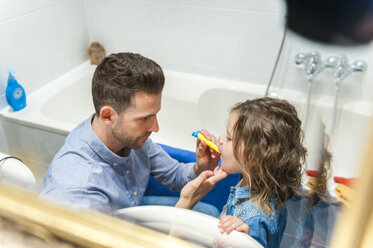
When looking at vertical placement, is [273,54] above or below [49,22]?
below

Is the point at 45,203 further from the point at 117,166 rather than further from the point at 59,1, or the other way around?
the point at 59,1

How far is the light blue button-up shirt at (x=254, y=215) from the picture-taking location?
22.2 inches

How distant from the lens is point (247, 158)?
26.4 inches

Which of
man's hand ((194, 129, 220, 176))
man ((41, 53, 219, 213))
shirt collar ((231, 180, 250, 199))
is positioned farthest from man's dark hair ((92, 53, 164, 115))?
shirt collar ((231, 180, 250, 199))

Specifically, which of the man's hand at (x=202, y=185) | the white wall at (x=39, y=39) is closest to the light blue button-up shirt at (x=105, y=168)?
the man's hand at (x=202, y=185)

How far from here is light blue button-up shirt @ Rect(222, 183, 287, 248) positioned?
564mm

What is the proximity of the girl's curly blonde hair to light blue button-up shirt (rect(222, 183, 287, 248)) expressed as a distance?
0.01 metres

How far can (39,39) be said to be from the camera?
1333mm

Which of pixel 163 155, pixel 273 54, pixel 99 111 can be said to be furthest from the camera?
pixel 273 54

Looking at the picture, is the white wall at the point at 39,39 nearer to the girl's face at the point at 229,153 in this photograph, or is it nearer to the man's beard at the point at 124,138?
the man's beard at the point at 124,138

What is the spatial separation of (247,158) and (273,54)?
31.2 inches

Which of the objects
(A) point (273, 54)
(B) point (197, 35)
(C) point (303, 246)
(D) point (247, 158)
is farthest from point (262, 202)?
(B) point (197, 35)

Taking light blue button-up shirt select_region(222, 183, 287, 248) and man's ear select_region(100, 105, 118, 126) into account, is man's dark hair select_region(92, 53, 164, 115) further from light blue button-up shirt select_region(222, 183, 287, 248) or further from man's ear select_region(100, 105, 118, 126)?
light blue button-up shirt select_region(222, 183, 287, 248)

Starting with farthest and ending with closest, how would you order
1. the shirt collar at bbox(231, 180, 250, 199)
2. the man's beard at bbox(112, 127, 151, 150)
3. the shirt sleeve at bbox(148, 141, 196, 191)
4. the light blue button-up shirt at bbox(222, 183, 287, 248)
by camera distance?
the shirt sleeve at bbox(148, 141, 196, 191) → the man's beard at bbox(112, 127, 151, 150) → the shirt collar at bbox(231, 180, 250, 199) → the light blue button-up shirt at bbox(222, 183, 287, 248)
